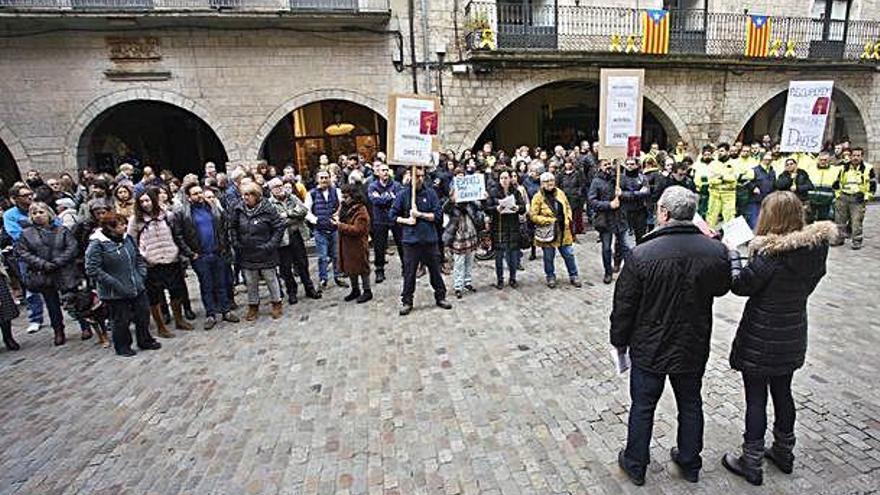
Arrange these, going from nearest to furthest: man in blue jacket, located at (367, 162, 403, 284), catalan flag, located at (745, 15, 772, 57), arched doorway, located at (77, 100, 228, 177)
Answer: man in blue jacket, located at (367, 162, 403, 284) < arched doorway, located at (77, 100, 228, 177) < catalan flag, located at (745, 15, 772, 57)

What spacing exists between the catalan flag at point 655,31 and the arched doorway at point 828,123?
6.06 meters

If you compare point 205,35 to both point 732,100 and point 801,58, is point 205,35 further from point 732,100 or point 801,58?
point 801,58

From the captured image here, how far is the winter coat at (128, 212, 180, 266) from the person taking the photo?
595 cm

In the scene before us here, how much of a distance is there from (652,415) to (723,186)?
8.15m

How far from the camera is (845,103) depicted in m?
17.4

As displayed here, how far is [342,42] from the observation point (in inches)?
499

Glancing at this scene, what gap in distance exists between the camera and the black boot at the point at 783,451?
3061mm

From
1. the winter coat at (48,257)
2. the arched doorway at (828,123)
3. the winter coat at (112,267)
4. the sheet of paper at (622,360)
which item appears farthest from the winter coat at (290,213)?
the arched doorway at (828,123)

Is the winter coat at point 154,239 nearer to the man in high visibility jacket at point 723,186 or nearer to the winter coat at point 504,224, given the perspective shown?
the winter coat at point 504,224

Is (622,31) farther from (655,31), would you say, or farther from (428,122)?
(428,122)

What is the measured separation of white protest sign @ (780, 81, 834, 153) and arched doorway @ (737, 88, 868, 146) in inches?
496

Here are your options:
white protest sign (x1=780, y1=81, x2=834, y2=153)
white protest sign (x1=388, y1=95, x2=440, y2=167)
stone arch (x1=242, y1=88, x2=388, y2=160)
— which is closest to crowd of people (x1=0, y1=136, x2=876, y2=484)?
white protest sign (x1=388, y1=95, x2=440, y2=167)

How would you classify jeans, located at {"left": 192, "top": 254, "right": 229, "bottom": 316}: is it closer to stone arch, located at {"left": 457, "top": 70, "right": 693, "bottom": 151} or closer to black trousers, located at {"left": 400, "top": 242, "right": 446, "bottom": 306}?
black trousers, located at {"left": 400, "top": 242, "right": 446, "bottom": 306}

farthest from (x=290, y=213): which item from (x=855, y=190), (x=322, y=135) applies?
(x=322, y=135)
